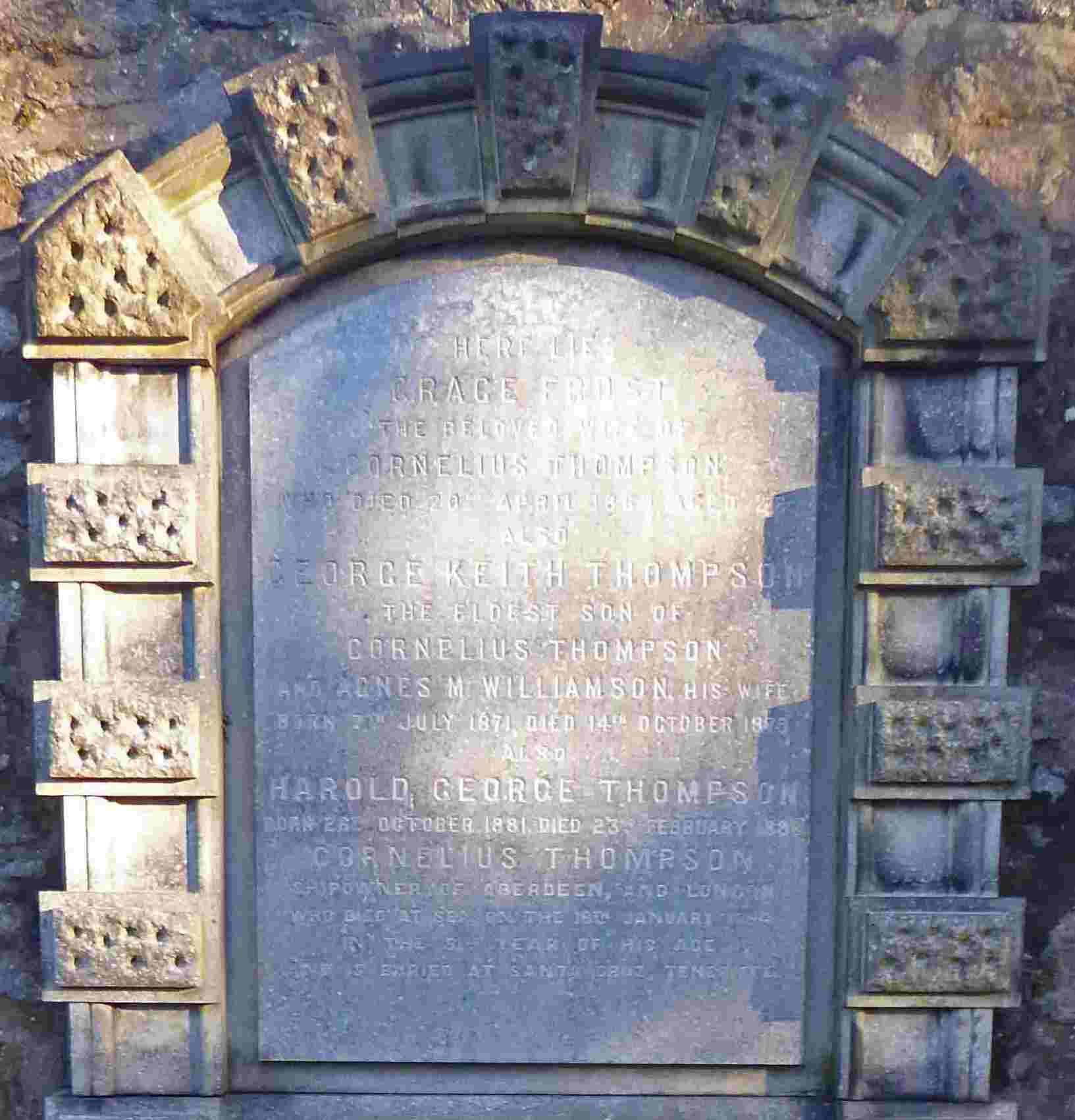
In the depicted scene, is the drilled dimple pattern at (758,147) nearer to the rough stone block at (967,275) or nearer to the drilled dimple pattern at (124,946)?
the rough stone block at (967,275)

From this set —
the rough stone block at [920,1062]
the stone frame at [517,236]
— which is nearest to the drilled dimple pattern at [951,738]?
the stone frame at [517,236]

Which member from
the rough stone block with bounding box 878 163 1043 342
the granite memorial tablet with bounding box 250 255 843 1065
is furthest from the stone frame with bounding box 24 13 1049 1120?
the granite memorial tablet with bounding box 250 255 843 1065

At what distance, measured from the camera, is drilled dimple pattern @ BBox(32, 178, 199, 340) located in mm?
2109

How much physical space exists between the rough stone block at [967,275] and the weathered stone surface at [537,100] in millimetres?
856

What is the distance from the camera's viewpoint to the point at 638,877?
2367mm

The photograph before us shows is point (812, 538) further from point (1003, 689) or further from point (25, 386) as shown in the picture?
point (25, 386)

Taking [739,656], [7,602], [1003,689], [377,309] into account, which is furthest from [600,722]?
[7,602]

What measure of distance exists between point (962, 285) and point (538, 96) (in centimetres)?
112

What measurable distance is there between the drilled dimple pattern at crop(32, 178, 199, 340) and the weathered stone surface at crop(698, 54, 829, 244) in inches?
52.1

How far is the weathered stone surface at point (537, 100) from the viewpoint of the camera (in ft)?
6.75

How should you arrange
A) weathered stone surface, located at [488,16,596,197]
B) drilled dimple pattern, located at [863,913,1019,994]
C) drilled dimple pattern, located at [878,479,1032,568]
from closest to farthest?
weathered stone surface, located at [488,16,596,197], drilled dimple pattern, located at [878,479,1032,568], drilled dimple pattern, located at [863,913,1019,994]

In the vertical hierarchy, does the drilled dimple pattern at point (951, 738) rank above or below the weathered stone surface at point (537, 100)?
below

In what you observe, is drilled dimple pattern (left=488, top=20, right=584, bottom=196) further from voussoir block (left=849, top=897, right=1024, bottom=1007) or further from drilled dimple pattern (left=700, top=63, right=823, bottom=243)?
voussoir block (left=849, top=897, right=1024, bottom=1007)

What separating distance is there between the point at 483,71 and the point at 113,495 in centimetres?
138
